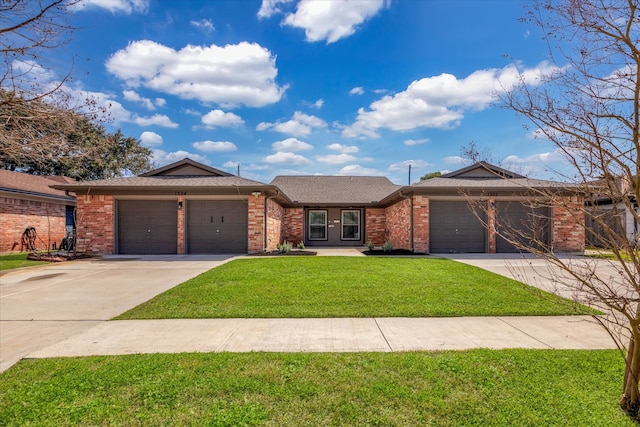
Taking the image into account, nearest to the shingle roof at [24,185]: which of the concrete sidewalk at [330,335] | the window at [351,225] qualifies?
the window at [351,225]

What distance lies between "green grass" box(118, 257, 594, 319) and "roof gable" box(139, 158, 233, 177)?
27.7 feet

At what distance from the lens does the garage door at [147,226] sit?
1466cm

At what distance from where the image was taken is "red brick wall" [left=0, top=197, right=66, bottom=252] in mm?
15526

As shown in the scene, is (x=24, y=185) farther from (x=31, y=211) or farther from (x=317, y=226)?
(x=317, y=226)

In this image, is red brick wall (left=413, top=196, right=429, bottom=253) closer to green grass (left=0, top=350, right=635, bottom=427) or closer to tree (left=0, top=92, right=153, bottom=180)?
green grass (left=0, top=350, right=635, bottom=427)

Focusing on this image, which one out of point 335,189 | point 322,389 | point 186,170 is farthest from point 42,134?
point 335,189

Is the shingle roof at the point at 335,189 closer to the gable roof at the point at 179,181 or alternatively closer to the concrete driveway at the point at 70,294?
the gable roof at the point at 179,181

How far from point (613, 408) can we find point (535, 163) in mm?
2002

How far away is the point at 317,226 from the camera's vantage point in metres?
20.1

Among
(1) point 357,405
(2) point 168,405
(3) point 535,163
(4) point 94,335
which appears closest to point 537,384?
(1) point 357,405

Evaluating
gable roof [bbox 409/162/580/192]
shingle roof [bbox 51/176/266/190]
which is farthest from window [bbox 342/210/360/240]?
shingle roof [bbox 51/176/266/190]

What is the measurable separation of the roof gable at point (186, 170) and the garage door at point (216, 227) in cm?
255

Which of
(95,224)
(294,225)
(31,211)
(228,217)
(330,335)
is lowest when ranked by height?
(330,335)

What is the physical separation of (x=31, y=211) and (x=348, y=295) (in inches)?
722
